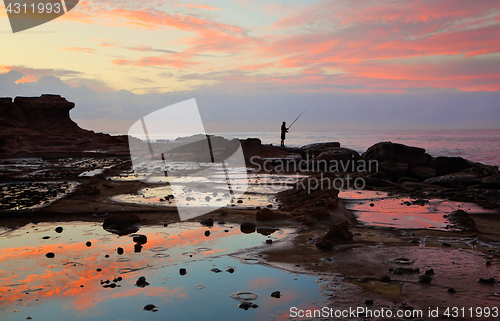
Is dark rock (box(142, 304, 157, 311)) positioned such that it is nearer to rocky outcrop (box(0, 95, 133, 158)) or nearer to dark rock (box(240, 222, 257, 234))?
dark rock (box(240, 222, 257, 234))

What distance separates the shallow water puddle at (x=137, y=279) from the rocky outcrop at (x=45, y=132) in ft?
109

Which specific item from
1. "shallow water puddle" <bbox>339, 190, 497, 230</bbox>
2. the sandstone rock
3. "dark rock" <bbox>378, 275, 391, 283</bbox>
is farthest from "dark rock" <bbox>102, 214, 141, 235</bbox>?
the sandstone rock

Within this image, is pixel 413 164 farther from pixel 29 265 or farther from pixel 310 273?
pixel 29 265

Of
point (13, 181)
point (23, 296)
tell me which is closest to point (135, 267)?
point (23, 296)

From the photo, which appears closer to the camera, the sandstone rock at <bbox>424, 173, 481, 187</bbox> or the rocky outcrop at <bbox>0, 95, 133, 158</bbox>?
the sandstone rock at <bbox>424, 173, 481, 187</bbox>

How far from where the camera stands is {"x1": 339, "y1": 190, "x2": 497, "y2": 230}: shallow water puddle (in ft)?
30.4

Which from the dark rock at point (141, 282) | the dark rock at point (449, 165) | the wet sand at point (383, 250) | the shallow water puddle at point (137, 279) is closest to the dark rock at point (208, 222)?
the wet sand at point (383, 250)

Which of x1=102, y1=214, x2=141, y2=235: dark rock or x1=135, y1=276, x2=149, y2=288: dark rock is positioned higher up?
x1=102, y1=214, x2=141, y2=235: dark rock

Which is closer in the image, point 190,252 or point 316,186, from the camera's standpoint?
point 190,252

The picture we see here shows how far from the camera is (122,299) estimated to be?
4820 mm

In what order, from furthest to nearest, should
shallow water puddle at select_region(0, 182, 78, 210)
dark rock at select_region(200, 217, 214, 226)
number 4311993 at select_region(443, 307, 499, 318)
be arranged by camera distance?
shallow water puddle at select_region(0, 182, 78, 210) < dark rock at select_region(200, 217, 214, 226) < number 4311993 at select_region(443, 307, 499, 318)

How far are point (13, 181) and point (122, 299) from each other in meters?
15.1

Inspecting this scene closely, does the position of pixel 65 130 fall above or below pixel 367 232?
above

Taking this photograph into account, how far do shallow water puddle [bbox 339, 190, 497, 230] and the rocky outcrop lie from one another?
31.7 m
